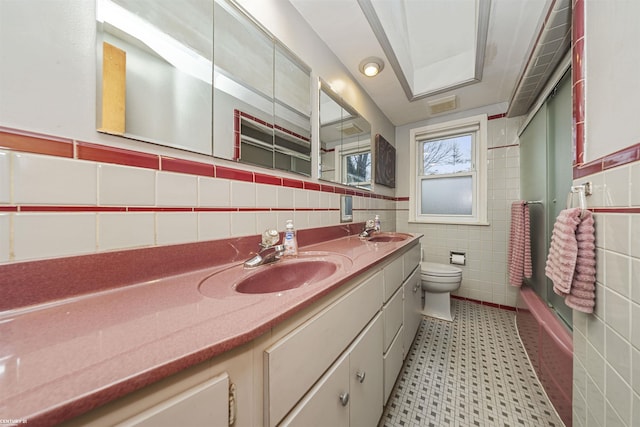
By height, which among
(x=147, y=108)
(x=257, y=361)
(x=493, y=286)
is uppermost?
(x=147, y=108)

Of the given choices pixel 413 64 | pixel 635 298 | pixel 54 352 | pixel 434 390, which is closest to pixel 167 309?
pixel 54 352

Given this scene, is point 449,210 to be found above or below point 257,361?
above

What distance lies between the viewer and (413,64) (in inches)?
76.3

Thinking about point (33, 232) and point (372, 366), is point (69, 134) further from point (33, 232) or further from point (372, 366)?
point (372, 366)

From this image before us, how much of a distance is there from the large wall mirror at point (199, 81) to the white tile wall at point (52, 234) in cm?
24

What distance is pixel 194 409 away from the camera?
317mm

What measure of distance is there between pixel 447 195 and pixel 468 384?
1.80m

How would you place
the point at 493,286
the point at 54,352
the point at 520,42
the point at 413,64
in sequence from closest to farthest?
the point at 54,352
the point at 520,42
the point at 413,64
the point at 493,286

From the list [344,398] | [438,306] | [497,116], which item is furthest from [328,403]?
[497,116]

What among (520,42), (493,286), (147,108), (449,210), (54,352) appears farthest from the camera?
(449,210)

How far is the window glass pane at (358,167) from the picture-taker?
5.61ft

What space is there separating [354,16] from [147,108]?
3.97 ft

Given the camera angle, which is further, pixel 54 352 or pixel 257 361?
pixel 257 361

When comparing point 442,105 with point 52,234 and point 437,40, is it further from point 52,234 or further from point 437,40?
point 52,234
